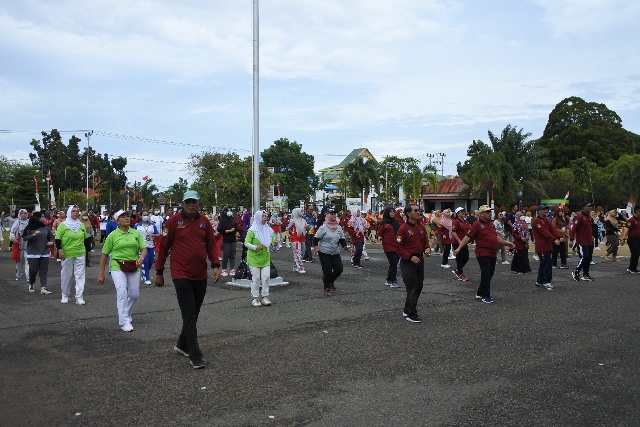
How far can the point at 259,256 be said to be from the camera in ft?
33.2

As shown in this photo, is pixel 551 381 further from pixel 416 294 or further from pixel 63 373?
pixel 63 373

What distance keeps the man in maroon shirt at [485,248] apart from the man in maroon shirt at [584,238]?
12.1 ft

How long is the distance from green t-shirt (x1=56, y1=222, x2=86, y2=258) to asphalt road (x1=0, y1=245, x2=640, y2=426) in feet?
3.05

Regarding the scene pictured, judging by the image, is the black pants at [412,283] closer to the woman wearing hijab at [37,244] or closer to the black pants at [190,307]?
the black pants at [190,307]

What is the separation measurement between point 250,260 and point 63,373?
437 cm

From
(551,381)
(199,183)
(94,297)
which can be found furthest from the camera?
(199,183)

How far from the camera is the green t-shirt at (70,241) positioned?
402 inches

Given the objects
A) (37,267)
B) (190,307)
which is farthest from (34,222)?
(190,307)

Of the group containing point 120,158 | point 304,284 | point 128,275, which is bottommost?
point 304,284

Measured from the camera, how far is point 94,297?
11227mm

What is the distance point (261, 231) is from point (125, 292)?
2.64 meters

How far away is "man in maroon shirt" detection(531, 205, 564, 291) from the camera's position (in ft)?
40.5

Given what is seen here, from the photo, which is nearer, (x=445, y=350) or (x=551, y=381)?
(x=551, y=381)

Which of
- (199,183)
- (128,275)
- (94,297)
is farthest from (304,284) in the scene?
(199,183)
